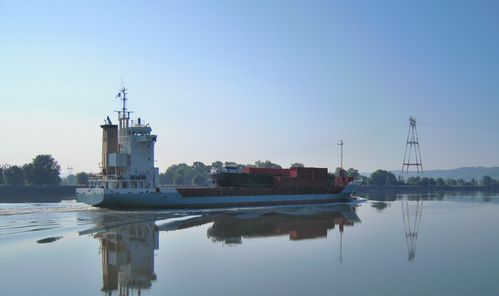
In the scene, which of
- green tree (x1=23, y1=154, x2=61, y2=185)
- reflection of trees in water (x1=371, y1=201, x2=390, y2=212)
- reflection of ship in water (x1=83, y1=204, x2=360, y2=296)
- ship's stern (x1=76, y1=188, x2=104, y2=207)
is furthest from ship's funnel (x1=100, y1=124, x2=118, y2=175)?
green tree (x1=23, y1=154, x2=61, y2=185)

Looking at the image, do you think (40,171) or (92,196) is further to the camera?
(40,171)

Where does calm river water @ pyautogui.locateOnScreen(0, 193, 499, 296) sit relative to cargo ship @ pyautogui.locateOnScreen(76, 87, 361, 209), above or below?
below

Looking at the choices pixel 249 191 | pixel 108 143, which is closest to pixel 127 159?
pixel 108 143

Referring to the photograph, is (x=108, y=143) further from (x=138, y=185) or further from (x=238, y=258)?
(x=238, y=258)

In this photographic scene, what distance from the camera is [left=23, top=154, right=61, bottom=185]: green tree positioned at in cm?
10212

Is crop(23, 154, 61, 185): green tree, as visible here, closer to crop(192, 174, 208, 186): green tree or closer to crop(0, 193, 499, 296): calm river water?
crop(192, 174, 208, 186): green tree

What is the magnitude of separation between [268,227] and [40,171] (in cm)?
8671

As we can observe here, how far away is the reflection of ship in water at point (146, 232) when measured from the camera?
53.7ft

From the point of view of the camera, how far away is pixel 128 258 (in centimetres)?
1981

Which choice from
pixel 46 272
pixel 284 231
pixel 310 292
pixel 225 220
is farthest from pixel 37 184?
pixel 310 292

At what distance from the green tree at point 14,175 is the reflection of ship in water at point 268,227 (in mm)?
81357

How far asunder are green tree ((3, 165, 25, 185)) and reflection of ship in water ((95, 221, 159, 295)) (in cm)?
8596

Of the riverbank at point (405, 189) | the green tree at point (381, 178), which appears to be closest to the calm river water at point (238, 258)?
the riverbank at point (405, 189)

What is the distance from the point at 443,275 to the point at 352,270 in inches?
133
